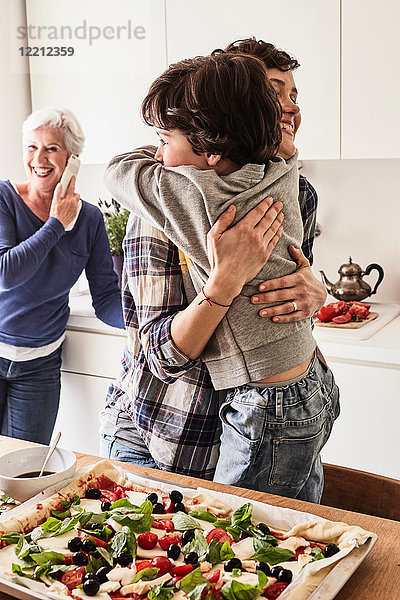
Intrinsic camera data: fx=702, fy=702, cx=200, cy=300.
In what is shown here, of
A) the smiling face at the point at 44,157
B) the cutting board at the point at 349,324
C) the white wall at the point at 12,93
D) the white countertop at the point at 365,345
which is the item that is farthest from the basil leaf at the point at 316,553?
the white wall at the point at 12,93

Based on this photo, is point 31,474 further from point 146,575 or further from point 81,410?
point 81,410

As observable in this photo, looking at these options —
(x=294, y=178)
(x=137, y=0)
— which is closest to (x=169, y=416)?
(x=294, y=178)

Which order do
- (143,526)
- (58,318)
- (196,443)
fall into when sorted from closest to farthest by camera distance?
(143,526) → (196,443) → (58,318)

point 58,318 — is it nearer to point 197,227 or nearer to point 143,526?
point 197,227

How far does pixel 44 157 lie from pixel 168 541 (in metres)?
1.77

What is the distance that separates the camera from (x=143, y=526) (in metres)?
1.01

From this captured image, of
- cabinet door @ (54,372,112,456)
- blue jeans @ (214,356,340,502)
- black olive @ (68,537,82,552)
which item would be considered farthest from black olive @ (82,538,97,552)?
cabinet door @ (54,372,112,456)

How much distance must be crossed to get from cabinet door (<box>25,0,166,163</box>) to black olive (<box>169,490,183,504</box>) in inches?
75.9

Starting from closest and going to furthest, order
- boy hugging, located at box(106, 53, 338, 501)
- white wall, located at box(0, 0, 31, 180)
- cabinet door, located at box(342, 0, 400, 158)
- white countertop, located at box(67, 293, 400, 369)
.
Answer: boy hugging, located at box(106, 53, 338, 501) < white countertop, located at box(67, 293, 400, 369) < cabinet door, located at box(342, 0, 400, 158) < white wall, located at box(0, 0, 31, 180)

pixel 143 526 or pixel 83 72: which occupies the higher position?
pixel 83 72

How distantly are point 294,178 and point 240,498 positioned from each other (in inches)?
24.5

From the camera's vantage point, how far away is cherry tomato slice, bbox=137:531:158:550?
0.98m

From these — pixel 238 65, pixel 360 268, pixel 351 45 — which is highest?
pixel 351 45

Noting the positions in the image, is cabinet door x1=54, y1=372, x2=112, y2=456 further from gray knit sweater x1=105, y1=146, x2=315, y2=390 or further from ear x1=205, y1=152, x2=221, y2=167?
ear x1=205, y1=152, x2=221, y2=167
